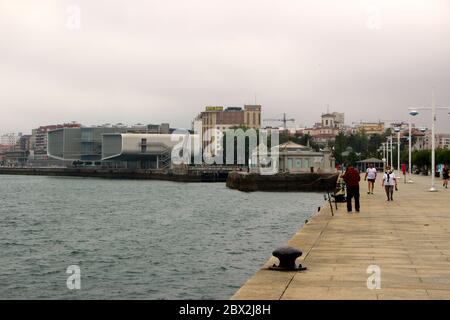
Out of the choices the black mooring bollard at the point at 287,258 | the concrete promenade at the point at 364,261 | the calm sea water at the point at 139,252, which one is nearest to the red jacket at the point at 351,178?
the concrete promenade at the point at 364,261

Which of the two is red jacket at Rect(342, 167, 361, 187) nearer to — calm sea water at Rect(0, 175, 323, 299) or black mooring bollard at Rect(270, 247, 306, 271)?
calm sea water at Rect(0, 175, 323, 299)

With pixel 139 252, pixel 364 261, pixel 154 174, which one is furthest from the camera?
pixel 154 174

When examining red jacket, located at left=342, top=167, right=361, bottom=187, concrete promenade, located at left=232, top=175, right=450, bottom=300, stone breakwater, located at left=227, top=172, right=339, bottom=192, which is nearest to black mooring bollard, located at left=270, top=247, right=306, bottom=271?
concrete promenade, located at left=232, top=175, right=450, bottom=300

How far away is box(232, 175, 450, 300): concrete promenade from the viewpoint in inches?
440

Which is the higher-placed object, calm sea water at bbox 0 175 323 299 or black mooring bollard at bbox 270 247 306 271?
black mooring bollard at bbox 270 247 306 271

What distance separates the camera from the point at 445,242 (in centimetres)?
1758

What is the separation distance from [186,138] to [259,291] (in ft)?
616

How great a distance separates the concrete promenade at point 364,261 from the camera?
11180 millimetres

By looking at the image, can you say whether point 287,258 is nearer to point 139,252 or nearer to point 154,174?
point 139,252

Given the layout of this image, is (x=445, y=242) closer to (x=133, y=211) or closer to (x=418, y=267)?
(x=418, y=267)

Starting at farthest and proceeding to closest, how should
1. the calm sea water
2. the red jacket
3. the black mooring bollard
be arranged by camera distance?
the red jacket, the calm sea water, the black mooring bollard

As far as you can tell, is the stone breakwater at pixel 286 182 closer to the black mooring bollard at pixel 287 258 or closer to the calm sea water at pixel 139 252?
the calm sea water at pixel 139 252

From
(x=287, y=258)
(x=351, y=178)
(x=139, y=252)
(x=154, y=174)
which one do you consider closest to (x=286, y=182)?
(x=351, y=178)

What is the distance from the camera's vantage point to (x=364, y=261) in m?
14.5
